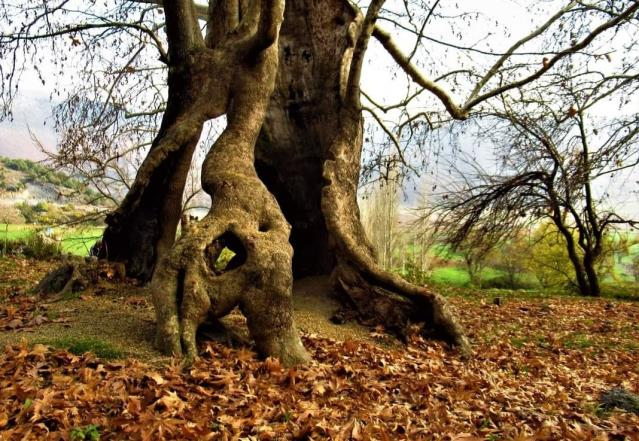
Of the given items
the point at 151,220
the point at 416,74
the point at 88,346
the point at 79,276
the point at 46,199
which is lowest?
the point at 88,346

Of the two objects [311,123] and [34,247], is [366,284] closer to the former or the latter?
[311,123]

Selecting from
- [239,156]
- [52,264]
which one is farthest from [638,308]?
[52,264]

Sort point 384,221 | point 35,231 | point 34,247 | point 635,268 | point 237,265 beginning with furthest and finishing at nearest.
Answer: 1. point 384,221
2. point 635,268
3. point 35,231
4. point 34,247
5. point 237,265

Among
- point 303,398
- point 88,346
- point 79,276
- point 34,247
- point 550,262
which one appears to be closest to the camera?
point 303,398

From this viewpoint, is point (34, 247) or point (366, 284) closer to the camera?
point (366, 284)

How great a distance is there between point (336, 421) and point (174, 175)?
4.80 m

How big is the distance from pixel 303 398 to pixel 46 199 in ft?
60.2

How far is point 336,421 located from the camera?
3.53 meters

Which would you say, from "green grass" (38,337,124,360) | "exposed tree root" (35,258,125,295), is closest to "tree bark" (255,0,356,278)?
"exposed tree root" (35,258,125,295)

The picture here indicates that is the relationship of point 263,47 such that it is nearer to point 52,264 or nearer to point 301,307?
point 301,307

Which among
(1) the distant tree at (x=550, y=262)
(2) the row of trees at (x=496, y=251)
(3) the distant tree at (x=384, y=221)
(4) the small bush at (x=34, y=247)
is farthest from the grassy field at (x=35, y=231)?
→ (1) the distant tree at (x=550, y=262)

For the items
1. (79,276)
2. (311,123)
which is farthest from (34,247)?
(311,123)

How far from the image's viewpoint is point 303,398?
13.0ft

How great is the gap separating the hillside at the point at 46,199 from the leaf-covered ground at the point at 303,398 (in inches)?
511
